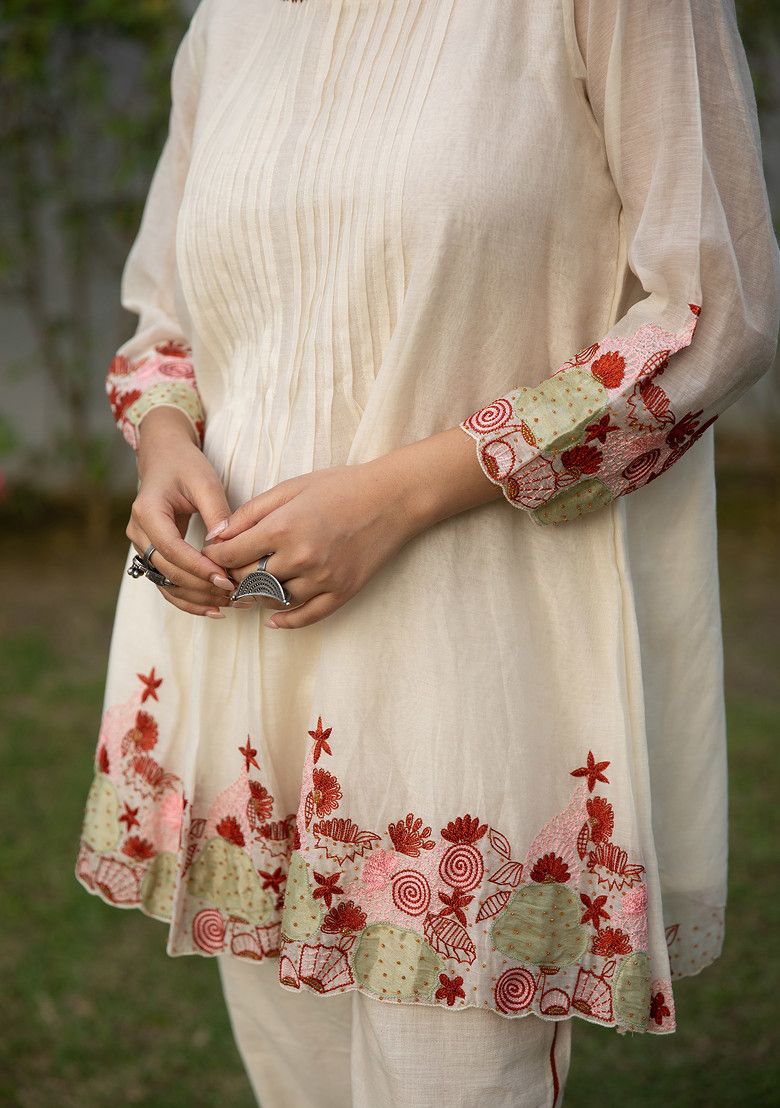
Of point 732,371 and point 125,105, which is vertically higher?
point 125,105

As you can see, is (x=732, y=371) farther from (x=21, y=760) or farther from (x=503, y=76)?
(x=21, y=760)

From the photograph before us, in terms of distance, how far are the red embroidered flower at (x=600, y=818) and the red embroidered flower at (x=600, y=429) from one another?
32 centimetres

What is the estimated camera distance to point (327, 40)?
1025 millimetres

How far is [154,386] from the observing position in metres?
1.22

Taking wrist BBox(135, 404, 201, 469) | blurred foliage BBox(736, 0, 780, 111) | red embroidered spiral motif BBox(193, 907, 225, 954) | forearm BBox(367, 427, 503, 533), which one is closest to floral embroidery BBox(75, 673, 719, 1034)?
red embroidered spiral motif BBox(193, 907, 225, 954)

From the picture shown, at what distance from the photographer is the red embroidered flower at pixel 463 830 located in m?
0.94

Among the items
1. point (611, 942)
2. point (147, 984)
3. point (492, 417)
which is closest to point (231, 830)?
point (611, 942)

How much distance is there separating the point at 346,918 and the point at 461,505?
1.24 feet

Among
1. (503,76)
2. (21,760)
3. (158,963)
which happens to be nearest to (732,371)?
(503,76)

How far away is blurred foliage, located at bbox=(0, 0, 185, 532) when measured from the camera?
4.29 metres

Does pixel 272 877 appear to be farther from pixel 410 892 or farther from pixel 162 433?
pixel 162 433

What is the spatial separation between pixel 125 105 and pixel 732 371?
4253mm

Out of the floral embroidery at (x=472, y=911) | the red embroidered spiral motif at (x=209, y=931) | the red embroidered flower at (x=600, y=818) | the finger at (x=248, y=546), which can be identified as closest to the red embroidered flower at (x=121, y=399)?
the finger at (x=248, y=546)

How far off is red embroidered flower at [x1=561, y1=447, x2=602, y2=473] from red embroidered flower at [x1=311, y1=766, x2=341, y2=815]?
340 millimetres
